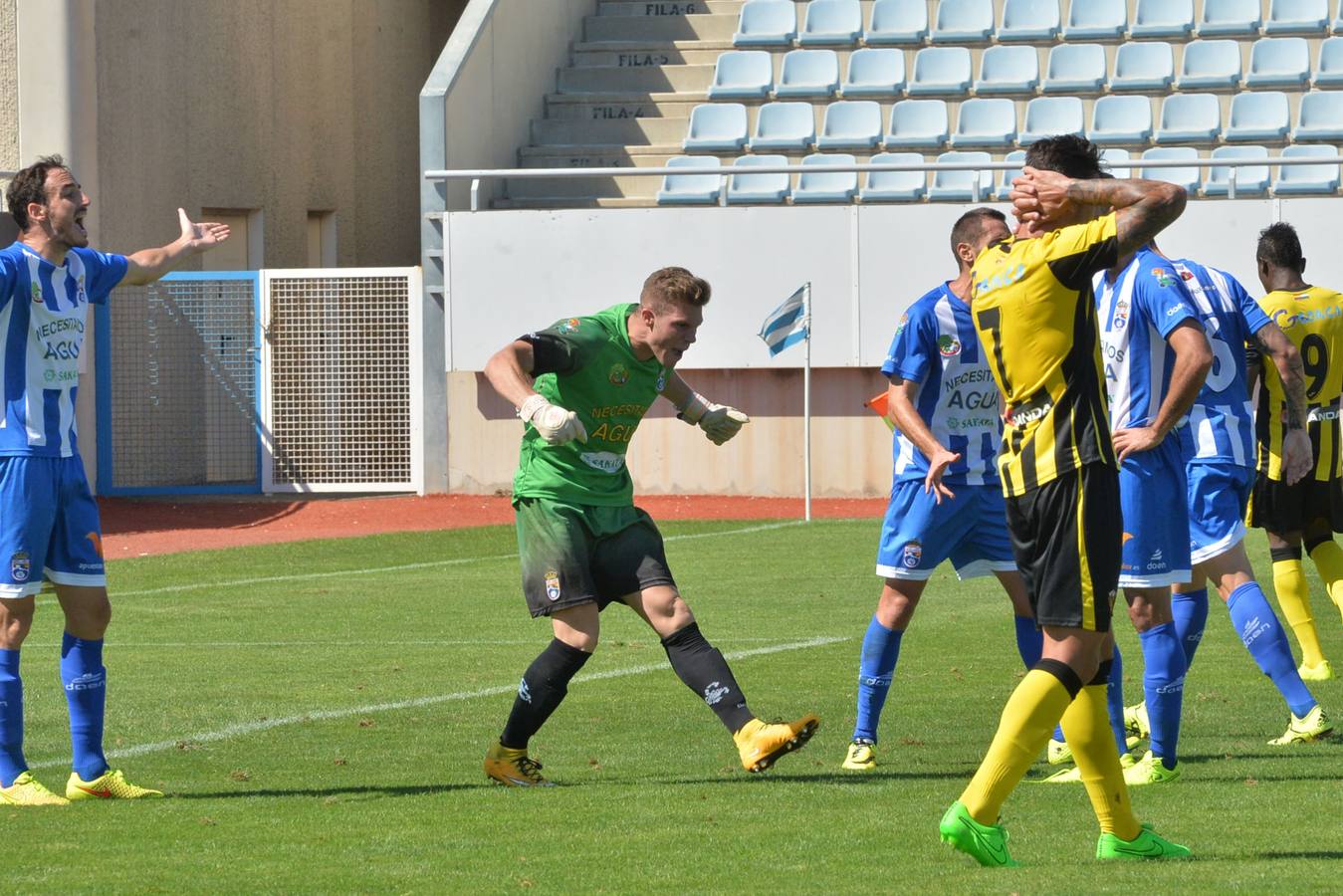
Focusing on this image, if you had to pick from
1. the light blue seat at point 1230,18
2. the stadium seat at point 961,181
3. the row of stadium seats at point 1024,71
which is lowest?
the stadium seat at point 961,181

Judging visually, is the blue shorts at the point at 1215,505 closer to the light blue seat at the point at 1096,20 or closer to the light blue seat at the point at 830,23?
the light blue seat at the point at 1096,20

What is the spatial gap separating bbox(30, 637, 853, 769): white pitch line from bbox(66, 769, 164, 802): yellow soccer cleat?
0.77 m

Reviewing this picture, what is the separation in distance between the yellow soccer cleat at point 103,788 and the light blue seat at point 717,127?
18845 mm

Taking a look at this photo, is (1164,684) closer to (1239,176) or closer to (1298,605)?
(1298,605)

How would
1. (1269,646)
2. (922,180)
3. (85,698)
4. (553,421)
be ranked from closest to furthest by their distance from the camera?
(553,421) → (85,698) → (1269,646) → (922,180)

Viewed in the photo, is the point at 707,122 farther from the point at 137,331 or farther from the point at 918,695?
the point at 918,695

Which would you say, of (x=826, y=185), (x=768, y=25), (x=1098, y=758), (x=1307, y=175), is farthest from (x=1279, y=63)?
(x=1098, y=758)

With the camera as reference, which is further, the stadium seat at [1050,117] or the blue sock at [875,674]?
the stadium seat at [1050,117]

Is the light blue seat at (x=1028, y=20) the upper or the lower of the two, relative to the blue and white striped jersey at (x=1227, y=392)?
upper

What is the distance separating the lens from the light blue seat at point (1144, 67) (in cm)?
2516

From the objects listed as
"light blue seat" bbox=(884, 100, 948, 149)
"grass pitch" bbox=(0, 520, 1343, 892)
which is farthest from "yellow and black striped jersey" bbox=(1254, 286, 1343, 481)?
"light blue seat" bbox=(884, 100, 948, 149)

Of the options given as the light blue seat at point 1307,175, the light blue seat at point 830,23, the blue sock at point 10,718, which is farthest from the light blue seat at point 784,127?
the blue sock at point 10,718

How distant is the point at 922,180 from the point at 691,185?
2.78 m

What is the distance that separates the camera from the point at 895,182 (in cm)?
2372
